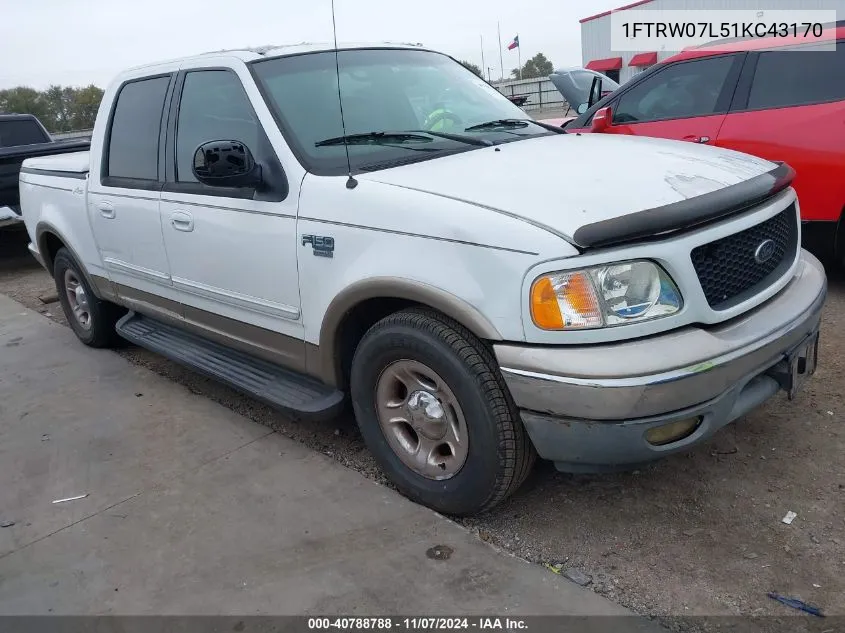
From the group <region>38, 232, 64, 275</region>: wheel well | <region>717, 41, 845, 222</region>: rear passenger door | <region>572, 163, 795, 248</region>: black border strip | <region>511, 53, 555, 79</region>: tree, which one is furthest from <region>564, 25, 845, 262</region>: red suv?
<region>511, 53, 555, 79</region>: tree

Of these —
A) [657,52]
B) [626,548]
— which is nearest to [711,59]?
[626,548]

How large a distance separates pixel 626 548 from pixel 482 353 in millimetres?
899

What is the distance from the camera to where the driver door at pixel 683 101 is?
5.31 metres

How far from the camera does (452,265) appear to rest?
2512 mm

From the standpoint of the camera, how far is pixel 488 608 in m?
2.39

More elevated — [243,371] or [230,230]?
[230,230]

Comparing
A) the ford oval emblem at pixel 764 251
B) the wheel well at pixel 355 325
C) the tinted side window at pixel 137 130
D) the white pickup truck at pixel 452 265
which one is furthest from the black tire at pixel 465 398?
the tinted side window at pixel 137 130

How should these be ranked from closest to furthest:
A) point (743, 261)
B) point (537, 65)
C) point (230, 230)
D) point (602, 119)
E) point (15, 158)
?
1. point (743, 261)
2. point (230, 230)
3. point (602, 119)
4. point (15, 158)
5. point (537, 65)

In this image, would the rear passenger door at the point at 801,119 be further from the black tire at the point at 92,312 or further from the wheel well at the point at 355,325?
the black tire at the point at 92,312

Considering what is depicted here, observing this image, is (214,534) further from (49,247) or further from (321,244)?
(49,247)

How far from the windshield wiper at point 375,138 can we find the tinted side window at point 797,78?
304 centimetres

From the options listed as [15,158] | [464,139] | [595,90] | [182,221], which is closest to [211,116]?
[182,221]

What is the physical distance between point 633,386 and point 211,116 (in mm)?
2538

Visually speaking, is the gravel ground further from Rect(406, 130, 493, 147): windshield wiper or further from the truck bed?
the truck bed
